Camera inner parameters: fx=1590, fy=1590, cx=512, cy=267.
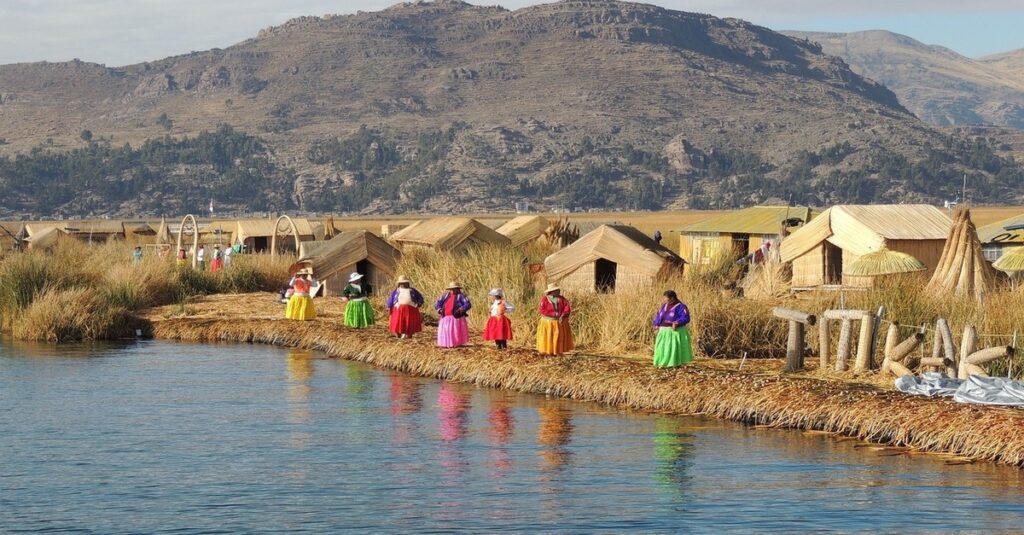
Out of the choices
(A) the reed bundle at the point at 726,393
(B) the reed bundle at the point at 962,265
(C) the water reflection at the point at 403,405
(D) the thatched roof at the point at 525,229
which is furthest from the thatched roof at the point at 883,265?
(D) the thatched roof at the point at 525,229

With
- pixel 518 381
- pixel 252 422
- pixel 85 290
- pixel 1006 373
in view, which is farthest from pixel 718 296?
pixel 85 290

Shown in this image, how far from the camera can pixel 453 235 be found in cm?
3922

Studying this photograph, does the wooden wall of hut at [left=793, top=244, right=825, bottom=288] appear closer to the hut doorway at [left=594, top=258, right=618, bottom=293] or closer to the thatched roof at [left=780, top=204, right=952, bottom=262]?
the thatched roof at [left=780, top=204, right=952, bottom=262]

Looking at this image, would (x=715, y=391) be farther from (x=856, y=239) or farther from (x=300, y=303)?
(x=300, y=303)

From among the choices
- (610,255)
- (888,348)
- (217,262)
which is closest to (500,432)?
(888,348)

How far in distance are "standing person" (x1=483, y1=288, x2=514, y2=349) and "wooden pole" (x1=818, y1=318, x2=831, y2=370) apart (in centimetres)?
484

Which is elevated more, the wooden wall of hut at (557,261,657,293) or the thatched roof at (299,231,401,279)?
the thatched roof at (299,231,401,279)

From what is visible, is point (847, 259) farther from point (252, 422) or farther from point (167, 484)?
point (167, 484)

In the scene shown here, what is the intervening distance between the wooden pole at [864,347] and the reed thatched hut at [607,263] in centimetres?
948

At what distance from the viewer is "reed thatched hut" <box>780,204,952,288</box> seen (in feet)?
104

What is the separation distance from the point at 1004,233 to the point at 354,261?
14680mm

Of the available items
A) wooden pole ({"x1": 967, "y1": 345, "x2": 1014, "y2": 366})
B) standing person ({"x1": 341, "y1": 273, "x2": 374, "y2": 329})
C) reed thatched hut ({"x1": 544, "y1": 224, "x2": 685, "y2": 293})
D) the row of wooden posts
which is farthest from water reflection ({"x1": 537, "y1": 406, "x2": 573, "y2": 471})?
reed thatched hut ({"x1": 544, "y1": 224, "x2": 685, "y2": 293})

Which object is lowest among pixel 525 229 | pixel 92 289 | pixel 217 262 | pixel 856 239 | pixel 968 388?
pixel 968 388

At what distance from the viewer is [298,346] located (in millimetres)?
29328
